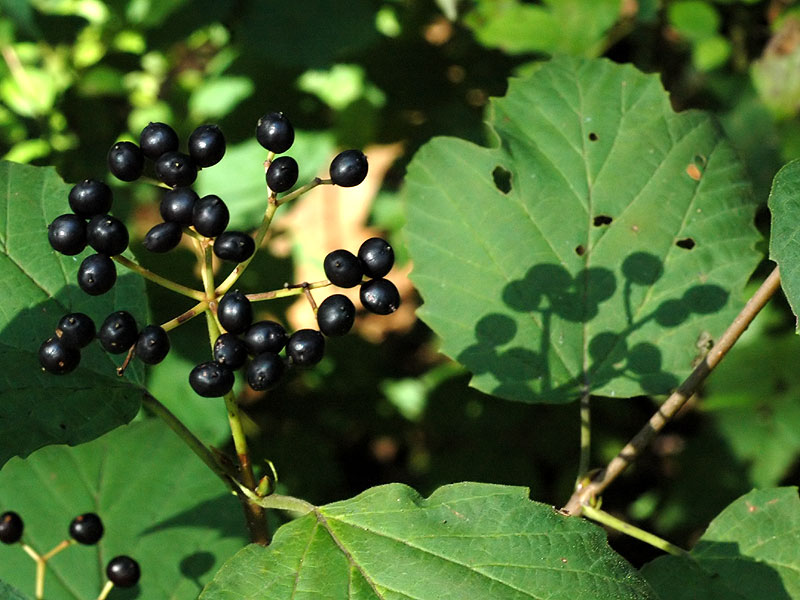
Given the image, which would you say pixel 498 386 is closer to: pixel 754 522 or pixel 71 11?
pixel 754 522

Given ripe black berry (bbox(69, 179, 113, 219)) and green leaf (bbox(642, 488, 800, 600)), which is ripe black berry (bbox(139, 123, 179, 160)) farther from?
green leaf (bbox(642, 488, 800, 600))

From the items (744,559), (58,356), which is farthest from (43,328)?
(744,559)

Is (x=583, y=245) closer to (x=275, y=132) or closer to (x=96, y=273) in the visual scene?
(x=275, y=132)

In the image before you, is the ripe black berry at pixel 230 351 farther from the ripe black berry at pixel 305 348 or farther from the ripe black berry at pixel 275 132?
the ripe black berry at pixel 275 132

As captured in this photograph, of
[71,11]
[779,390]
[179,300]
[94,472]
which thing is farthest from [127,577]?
[71,11]

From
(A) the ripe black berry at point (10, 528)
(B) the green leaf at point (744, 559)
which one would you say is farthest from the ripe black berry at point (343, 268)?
(A) the ripe black berry at point (10, 528)

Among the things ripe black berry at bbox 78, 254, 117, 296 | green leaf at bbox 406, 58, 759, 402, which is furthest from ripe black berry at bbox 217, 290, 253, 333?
green leaf at bbox 406, 58, 759, 402
